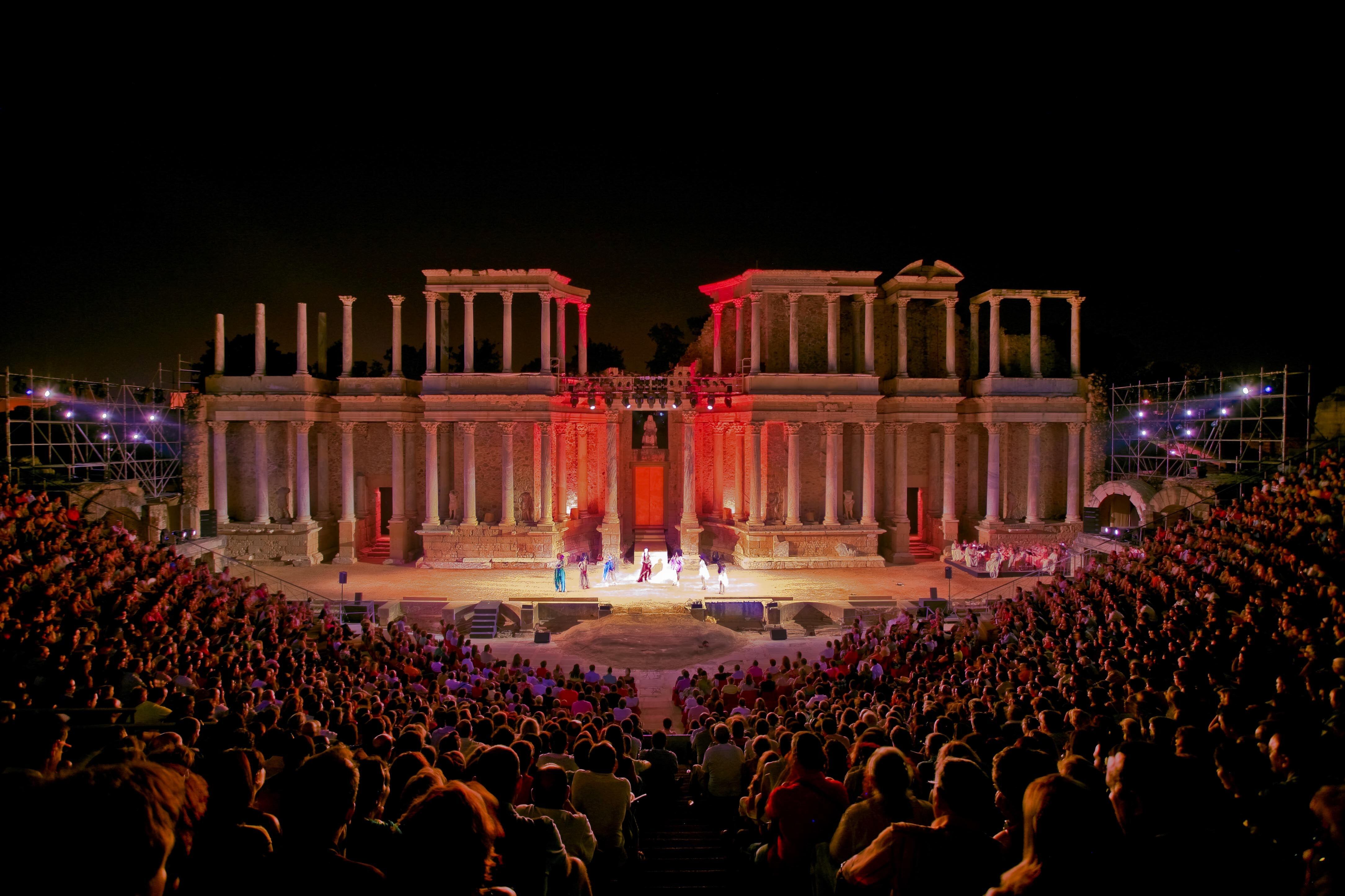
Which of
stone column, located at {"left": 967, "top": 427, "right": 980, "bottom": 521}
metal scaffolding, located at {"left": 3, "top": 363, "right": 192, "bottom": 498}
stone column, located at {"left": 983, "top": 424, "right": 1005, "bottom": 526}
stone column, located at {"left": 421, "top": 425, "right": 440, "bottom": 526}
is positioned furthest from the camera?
stone column, located at {"left": 967, "top": 427, "right": 980, "bottom": 521}

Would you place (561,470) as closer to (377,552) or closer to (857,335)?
(377,552)

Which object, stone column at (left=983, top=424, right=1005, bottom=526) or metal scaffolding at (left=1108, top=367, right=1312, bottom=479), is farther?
stone column at (left=983, top=424, right=1005, bottom=526)

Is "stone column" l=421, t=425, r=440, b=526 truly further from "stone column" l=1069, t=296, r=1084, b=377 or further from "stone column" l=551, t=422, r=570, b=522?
"stone column" l=1069, t=296, r=1084, b=377

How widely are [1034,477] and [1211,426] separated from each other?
6.76 meters

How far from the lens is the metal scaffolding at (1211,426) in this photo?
25.6 meters

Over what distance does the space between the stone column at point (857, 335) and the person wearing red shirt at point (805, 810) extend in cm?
2862

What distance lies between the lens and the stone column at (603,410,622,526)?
30.8 m

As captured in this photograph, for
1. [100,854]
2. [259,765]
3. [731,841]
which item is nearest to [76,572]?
[259,765]

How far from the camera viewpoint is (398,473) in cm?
3200

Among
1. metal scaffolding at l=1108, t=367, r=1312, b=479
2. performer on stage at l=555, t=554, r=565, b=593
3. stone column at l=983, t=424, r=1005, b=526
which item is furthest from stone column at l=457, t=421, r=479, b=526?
metal scaffolding at l=1108, t=367, r=1312, b=479

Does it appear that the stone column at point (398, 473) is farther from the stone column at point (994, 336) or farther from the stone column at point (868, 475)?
the stone column at point (994, 336)

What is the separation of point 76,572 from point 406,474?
55.3 ft

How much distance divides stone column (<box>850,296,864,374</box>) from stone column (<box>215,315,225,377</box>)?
87.9ft

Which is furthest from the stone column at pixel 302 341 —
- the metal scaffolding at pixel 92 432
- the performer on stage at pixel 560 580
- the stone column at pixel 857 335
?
the stone column at pixel 857 335
